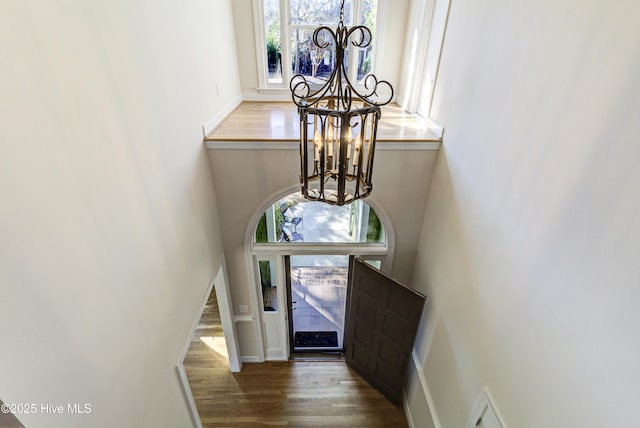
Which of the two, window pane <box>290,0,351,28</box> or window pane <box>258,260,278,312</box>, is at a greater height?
window pane <box>290,0,351,28</box>

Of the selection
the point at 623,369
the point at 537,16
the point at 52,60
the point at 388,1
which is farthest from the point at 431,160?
the point at 52,60

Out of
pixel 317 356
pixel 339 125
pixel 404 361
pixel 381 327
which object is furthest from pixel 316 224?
pixel 339 125

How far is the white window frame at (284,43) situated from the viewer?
4410 millimetres

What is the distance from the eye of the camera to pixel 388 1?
14.3 ft

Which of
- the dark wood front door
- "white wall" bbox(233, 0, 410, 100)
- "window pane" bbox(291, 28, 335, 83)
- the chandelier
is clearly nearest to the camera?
the chandelier

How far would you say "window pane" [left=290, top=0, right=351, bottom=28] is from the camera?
4.50 m

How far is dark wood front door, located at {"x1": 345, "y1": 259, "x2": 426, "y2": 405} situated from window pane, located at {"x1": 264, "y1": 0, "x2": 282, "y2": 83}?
3248mm

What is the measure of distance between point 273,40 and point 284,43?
0.56 ft

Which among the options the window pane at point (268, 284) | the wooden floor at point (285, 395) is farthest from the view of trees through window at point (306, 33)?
the wooden floor at point (285, 395)

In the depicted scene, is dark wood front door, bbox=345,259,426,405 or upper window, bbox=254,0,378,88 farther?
upper window, bbox=254,0,378,88

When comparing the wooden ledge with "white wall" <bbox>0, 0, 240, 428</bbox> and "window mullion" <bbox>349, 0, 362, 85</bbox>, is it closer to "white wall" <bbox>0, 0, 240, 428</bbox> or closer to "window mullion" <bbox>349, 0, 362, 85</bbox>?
"white wall" <bbox>0, 0, 240, 428</bbox>

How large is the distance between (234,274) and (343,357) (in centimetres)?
224

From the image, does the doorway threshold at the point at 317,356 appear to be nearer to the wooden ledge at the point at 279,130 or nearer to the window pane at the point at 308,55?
the wooden ledge at the point at 279,130

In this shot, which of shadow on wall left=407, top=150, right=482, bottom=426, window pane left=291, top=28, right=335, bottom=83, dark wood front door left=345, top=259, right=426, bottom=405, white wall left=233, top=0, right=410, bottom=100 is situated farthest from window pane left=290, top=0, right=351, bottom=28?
dark wood front door left=345, top=259, right=426, bottom=405
